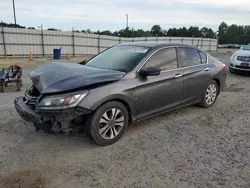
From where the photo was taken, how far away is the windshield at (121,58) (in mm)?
3879

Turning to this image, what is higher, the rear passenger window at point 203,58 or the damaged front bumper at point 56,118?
the rear passenger window at point 203,58

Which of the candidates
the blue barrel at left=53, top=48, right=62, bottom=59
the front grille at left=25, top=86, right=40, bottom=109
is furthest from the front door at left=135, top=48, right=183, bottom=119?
the blue barrel at left=53, top=48, right=62, bottom=59

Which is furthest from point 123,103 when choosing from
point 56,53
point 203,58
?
point 56,53

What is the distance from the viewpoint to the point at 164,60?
422 cm

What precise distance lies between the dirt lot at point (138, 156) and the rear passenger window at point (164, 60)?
114 cm

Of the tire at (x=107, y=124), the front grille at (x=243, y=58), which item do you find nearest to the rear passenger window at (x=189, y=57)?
the tire at (x=107, y=124)

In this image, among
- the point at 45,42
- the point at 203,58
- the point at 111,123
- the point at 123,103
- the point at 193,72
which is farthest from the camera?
the point at 45,42

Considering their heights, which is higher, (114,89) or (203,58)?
(203,58)

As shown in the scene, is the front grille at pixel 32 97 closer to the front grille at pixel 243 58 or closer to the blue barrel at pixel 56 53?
the front grille at pixel 243 58

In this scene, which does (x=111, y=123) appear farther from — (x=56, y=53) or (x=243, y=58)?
(x=56, y=53)

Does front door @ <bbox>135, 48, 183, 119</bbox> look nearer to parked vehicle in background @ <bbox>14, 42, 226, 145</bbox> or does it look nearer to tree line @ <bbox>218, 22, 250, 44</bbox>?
parked vehicle in background @ <bbox>14, 42, 226, 145</bbox>

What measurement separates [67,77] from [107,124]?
94 centimetres

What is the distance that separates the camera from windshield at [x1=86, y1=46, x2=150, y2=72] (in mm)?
3879

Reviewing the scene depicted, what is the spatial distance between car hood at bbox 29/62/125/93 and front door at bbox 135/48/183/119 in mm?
520
